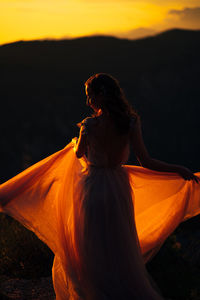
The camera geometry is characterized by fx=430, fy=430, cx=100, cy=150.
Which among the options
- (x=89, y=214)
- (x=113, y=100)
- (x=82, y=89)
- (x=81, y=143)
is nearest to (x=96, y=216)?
(x=89, y=214)

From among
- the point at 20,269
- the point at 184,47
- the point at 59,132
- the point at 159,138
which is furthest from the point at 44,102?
the point at 20,269

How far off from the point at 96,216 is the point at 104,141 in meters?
0.67

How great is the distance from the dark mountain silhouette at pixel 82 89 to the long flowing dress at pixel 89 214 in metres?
11.5

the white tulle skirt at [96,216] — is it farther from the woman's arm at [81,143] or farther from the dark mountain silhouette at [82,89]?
the dark mountain silhouette at [82,89]

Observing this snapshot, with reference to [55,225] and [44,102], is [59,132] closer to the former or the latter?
[44,102]

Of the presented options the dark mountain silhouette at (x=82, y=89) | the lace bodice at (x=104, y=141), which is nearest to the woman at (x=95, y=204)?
the lace bodice at (x=104, y=141)

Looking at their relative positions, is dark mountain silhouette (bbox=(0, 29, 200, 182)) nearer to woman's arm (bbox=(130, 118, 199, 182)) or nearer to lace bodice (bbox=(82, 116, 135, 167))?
lace bodice (bbox=(82, 116, 135, 167))

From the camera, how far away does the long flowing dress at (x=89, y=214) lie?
3.79m

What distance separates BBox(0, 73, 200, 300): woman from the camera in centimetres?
374

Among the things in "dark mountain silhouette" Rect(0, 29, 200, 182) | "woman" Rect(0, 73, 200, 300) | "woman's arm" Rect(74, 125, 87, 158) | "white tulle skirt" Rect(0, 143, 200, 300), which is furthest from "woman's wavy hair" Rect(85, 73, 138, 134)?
"dark mountain silhouette" Rect(0, 29, 200, 182)

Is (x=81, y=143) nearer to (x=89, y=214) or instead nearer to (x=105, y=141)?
(x=105, y=141)

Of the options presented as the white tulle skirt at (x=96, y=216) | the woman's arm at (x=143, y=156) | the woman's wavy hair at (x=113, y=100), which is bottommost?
the white tulle skirt at (x=96, y=216)

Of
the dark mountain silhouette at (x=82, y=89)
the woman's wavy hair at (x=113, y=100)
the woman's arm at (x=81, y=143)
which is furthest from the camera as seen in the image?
the dark mountain silhouette at (x=82, y=89)

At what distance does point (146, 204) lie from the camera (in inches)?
184
